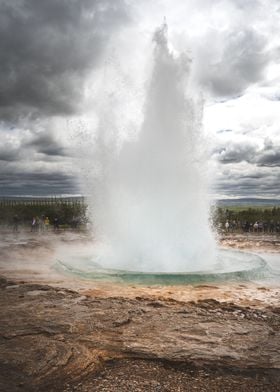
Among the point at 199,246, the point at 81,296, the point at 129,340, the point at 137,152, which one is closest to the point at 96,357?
the point at 129,340

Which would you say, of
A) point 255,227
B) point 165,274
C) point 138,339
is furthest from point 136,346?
point 255,227

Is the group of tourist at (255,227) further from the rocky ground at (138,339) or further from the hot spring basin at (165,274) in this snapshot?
the rocky ground at (138,339)

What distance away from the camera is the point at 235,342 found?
197 inches

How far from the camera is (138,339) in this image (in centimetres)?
503

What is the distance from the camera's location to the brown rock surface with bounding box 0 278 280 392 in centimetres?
391

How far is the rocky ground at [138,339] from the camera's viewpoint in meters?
3.94

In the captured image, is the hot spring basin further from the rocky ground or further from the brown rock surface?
the brown rock surface

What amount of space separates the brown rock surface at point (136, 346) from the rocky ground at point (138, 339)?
0.04ft

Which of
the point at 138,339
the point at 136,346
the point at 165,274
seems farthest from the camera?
the point at 165,274

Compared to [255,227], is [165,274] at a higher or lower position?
higher

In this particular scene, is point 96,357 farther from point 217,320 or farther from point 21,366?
point 217,320

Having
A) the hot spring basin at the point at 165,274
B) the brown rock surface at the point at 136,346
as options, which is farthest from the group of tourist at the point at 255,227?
the brown rock surface at the point at 136,346

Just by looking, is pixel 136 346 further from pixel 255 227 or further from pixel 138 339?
pixel 255 227

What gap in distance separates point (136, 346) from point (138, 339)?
0.26 meters
